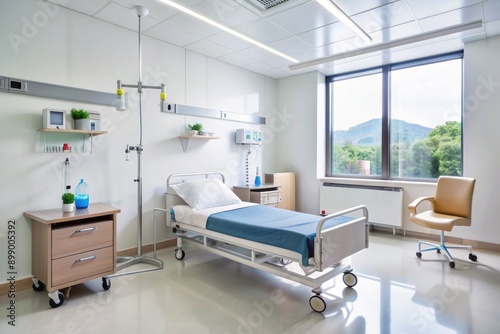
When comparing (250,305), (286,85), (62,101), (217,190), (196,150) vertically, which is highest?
(286,85)

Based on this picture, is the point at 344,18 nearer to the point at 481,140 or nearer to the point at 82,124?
the point at 481,140

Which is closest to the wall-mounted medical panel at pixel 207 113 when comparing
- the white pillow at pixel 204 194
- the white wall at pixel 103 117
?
the white wall at pixel 103 117

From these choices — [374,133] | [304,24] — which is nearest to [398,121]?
[374,133]

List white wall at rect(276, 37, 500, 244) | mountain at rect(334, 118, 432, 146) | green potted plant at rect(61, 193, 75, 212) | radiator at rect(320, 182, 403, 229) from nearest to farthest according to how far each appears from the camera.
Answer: green potted plant at rect(61, 193, 75, 212) < white wall at rect(276, 37, 500, 244) < radiator at rect(320, 182, 403, 229) < mountain at rect(334, 118, 432, 146)

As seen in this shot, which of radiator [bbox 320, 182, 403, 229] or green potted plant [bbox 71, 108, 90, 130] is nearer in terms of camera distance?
green potted plant [bbox 71, 108, 90, 130]

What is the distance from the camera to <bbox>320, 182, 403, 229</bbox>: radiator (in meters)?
4.90

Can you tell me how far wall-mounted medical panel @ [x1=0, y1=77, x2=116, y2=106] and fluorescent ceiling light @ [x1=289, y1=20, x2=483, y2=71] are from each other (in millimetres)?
3274

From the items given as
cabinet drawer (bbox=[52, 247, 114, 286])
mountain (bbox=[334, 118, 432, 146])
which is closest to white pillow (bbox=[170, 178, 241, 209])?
cabinet drawer (bbox=[52, 247, 114, 286])

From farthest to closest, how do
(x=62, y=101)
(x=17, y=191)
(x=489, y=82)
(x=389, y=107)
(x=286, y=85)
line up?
(x=286, y=85), (x=389, y=107), (x=489, y=82), (x=62, y=101), (x=17, y=191)

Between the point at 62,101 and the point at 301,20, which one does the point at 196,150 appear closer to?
the point at 62,101

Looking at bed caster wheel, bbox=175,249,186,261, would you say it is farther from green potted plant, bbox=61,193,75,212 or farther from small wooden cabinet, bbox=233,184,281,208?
small wooden cabinet, bbox=233,184,281,208

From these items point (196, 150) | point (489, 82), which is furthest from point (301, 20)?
point (489, 82)

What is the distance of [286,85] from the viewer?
6273 millimetres

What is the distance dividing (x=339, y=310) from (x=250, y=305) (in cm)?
80
